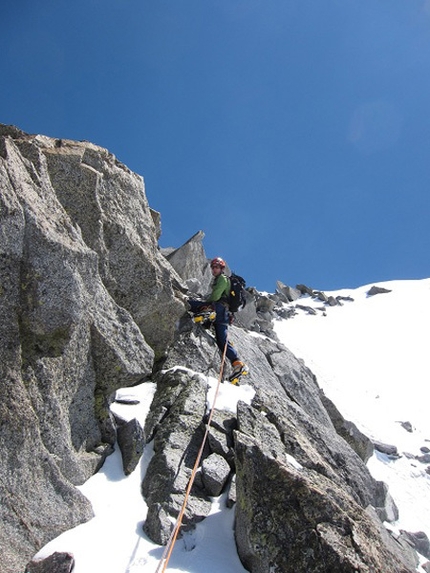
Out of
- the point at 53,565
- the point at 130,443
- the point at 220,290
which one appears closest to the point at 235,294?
the point at 220,290

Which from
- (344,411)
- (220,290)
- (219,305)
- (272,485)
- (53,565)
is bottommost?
(53,565)

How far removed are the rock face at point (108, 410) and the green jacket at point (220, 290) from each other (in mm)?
1737

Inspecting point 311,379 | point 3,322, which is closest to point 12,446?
point 3,322

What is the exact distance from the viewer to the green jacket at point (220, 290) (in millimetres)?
13344

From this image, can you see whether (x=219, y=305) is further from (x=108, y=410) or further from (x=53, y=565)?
(x=53, y=565)

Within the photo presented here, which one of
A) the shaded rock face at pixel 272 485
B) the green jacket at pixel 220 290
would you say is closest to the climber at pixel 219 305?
the green jacket at pixel 220 290

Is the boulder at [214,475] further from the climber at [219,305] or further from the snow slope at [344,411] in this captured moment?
the climber at [219,305]

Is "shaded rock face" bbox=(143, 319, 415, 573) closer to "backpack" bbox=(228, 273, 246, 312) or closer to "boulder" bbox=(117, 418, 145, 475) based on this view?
"boulder" bbox=(117, 418, 145, 475)

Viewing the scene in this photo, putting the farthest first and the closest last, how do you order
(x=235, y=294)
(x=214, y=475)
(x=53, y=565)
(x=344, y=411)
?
(x=344, y=411) < (x=235, y=294) < (x=214, y=475) < (x=53, y=565)

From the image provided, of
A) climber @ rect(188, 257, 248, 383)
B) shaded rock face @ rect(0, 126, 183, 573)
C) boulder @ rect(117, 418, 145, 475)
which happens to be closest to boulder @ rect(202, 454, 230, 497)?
boulder @ rect(117, 418, 145, 475)

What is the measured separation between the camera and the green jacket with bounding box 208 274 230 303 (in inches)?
525

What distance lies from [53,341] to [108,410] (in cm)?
214

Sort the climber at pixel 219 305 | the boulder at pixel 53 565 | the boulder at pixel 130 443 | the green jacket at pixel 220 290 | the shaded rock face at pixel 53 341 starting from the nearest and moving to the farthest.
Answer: the boulder at pixel 53 565 < the shaded rock face at pixel 53 341 < the boulder at pixel 130 443 < the climber at pixel 219 305 < the green jacket at pixel 220 290

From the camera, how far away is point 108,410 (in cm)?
872
